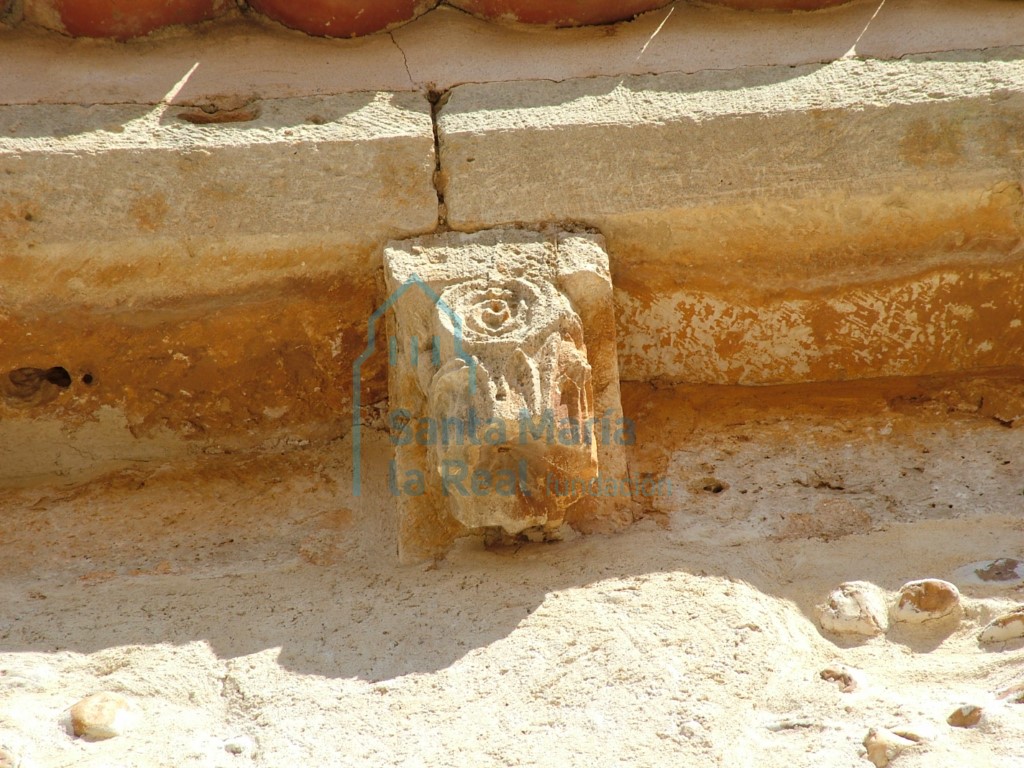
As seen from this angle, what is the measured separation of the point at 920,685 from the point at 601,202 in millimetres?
1145

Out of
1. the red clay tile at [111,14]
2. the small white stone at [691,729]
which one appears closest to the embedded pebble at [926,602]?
the small white stone at [691,729]

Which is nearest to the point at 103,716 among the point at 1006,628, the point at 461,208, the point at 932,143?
the point at 461,208

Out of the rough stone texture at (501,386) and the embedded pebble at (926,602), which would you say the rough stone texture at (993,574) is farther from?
the rough stone texture at (501,386)

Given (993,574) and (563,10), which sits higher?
(563,10)

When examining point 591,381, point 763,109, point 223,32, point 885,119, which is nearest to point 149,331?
point 223,32

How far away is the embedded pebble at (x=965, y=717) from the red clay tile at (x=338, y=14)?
195cm

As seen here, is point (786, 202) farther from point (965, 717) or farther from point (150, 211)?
point (150, 211)

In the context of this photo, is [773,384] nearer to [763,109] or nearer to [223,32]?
[763,109]

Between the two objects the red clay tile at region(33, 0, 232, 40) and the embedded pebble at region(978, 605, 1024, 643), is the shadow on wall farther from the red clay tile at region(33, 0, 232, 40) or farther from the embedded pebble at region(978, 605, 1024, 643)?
the red clay tile at region(33, 0, 232, 40)

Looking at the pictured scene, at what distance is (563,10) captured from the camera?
290cm

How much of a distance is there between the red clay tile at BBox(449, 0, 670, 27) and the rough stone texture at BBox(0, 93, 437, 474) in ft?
1.05

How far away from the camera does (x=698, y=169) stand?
262 cm

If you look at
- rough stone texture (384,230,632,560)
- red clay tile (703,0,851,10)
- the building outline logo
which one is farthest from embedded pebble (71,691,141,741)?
red clay tile (703,0,851,10)

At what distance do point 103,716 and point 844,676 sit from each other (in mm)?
1211
